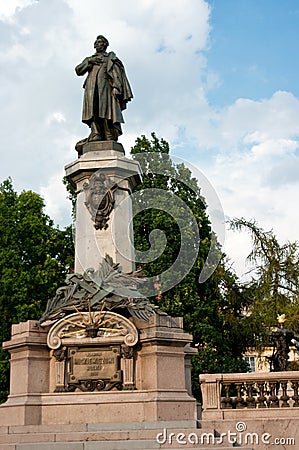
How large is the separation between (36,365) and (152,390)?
81.1 inches

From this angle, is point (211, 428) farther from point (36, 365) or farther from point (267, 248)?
point (267, 248)

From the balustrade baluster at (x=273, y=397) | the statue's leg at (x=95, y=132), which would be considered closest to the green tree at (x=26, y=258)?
the statue's leg at (x=95, y=132)

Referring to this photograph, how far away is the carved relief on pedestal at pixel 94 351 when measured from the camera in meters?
12.3

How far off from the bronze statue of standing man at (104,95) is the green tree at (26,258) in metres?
13.2

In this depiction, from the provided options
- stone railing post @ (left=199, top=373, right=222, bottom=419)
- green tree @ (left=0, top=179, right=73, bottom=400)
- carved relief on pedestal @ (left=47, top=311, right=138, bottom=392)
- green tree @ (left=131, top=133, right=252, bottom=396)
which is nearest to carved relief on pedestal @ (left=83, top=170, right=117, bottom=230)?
carved relief on pedestal @ (left=47, top=311, right=138, bottom=392)

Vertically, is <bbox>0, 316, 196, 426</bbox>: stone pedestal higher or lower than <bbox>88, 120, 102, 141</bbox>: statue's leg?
lower

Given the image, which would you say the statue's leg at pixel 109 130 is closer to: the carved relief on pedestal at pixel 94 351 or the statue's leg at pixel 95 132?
the statue's leg at pixel 95 132

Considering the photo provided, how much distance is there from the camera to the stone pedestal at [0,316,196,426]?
12008mm

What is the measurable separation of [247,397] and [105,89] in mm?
6824

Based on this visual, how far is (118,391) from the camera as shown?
12219 mm

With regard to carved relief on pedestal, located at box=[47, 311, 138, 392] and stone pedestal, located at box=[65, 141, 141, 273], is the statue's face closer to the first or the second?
stone pedestal, located at box=[65, 141, 141, 273]

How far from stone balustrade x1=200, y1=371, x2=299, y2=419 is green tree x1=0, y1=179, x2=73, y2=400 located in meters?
14.2

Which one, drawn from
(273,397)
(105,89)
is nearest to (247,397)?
(273,397)

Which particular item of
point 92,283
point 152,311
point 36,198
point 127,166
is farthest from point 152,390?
point 36,198
